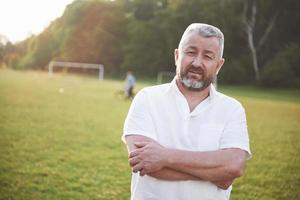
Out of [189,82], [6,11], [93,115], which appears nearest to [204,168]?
[189,82]

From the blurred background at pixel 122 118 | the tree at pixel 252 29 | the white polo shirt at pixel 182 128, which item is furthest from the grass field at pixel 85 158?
the white polo shirt at pixel 182 128

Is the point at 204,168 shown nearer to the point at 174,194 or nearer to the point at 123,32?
the point at 174,194

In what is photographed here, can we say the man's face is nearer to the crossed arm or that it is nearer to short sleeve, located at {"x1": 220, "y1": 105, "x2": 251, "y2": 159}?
short sleeve, located at {"x1": 220, "y1": 105, "x2": 251, "y2": 159}

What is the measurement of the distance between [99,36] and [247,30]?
10.3 meters

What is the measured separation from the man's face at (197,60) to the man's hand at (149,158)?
1.05 feet

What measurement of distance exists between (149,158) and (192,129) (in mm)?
232

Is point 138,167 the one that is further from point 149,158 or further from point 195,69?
point 195,69

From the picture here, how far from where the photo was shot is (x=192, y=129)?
1656 millimetres

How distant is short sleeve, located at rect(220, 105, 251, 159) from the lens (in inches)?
65.6

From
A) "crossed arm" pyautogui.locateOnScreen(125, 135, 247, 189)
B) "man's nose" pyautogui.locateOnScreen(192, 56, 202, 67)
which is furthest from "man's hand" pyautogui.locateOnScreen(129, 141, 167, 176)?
"man's nose" pyautogui.locateOnScreen(192, 56, 202, 67)

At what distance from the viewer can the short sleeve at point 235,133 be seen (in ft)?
5.47

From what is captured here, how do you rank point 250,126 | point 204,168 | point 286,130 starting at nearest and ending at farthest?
point 204,168, point 286,130, point 250,126

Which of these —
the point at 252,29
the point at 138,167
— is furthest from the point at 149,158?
the point at 252,29

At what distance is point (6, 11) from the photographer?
4992 mm
